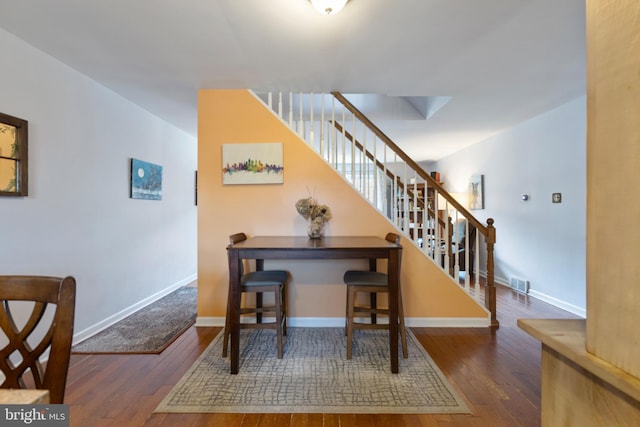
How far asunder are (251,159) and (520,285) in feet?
12.9

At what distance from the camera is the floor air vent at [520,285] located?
3787 mm

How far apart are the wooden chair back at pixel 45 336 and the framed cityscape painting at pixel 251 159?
6.56ft

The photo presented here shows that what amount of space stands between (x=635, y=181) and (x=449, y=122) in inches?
149

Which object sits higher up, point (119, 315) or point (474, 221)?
point (474, 221)

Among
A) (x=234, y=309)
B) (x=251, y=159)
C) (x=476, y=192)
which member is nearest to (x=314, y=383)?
(x=234, y=309)

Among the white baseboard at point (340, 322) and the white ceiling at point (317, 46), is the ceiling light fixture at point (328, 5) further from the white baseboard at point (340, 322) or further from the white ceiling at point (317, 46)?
the white baseboard at point (340, 322)

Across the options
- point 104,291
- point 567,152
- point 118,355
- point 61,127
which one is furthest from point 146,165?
point 567,152

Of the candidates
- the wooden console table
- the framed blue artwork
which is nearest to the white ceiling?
the framed blue artwork

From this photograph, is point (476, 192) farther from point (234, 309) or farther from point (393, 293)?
point (234, 309)

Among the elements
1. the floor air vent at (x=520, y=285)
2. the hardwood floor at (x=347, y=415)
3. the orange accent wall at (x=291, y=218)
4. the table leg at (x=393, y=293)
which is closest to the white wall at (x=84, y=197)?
the hardwood floor at (x=347, y=415)

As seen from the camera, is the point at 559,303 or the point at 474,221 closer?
the point at 474,221

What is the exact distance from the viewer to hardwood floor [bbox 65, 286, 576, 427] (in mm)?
1538

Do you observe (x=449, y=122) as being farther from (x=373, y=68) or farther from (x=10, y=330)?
(x=10, y=330)

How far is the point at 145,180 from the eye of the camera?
3334mm
